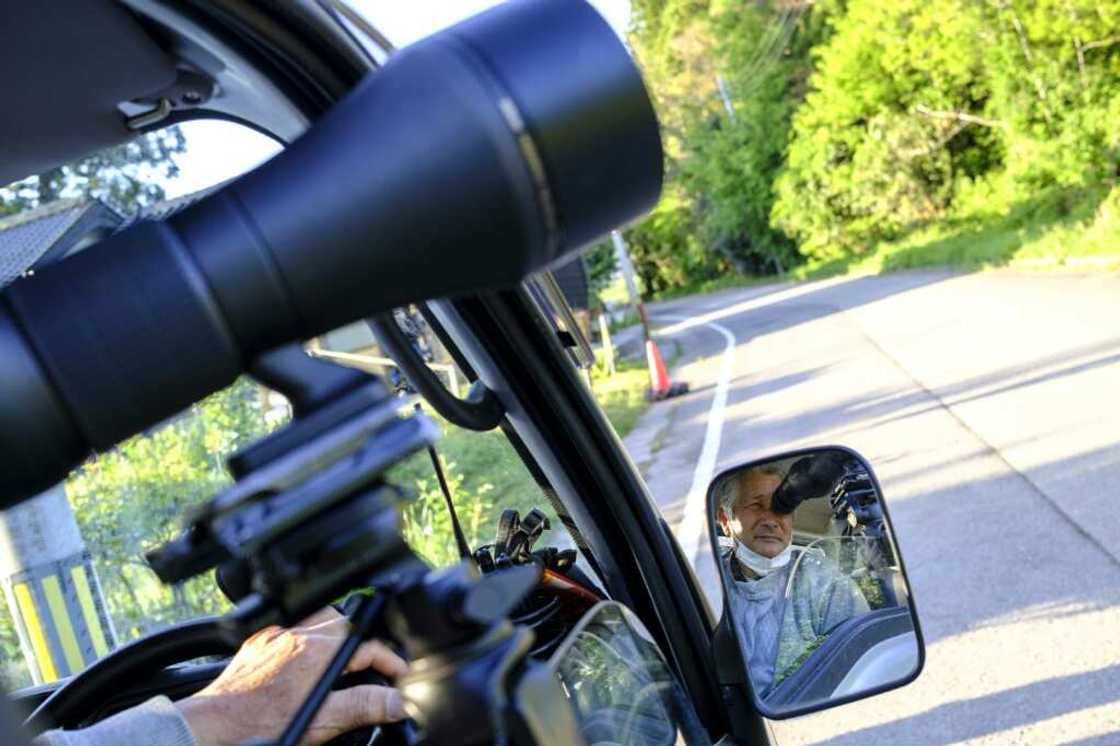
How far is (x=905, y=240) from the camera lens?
4012 centimetres

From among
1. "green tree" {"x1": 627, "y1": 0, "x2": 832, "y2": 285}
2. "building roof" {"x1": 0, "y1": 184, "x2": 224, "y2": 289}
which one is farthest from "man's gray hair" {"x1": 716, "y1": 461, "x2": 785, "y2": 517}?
"green tree" {"x1": 627, "y1": 0, "x2": 832, "y2": 285}

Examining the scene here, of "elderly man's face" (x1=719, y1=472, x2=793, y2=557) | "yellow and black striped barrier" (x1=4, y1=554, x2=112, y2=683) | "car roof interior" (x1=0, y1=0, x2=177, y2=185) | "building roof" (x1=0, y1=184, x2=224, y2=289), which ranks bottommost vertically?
"elderly man's face" (x1=719, y1=472, x2=793, y2=557)

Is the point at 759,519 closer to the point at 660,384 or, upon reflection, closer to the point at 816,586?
the point at 816,586

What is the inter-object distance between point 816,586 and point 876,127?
130 ft

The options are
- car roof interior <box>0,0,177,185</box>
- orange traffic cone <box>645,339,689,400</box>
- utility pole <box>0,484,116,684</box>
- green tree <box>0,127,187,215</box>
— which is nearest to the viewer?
car roof interior <box>0,0,177,185</box>

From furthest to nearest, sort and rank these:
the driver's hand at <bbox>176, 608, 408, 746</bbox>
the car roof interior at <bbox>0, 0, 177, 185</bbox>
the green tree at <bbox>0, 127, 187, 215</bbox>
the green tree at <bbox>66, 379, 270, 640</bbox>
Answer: the green tree at <bbox>66, 379, 270, 640</bbox> → the green tree at <bbox>0, 127, 187, 215</bbox> → the driver's hand at <bbox>176, 608, 408, 746</bbox> → the car roof interior at <bbox>0, 0, 177, 185</bbox>

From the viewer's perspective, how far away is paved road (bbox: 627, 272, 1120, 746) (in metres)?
4.79

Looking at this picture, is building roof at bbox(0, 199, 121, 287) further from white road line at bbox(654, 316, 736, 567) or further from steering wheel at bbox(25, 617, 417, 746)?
white road line at bbox(654, 316, 736, 567)

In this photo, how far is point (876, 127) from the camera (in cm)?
3950

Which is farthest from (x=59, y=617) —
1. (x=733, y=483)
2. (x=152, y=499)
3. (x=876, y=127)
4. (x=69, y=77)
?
(x=876, y=127)

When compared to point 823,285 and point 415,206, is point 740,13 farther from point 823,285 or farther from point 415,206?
point 415,206

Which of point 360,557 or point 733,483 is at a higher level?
point 360,557

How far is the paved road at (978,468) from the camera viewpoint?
479 cm

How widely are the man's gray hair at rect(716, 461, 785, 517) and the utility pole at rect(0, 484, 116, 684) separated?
1257mm
